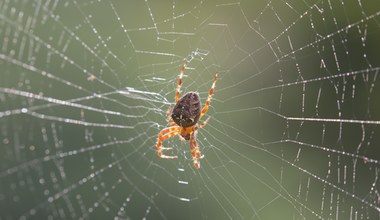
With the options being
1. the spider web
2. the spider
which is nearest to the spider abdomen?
the spider

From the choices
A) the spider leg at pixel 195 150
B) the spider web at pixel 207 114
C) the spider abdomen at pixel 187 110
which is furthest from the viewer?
the spider web at pixel 207 114

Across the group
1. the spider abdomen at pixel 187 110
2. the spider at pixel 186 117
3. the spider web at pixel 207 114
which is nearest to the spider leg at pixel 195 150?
the spider at pixel 186 117

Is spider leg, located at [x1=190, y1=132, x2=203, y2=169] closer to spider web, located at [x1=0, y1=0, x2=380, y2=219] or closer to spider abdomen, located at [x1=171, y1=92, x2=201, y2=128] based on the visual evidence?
spider abdomen, located at [x1=171, y1=92, x2=201, y2=128]

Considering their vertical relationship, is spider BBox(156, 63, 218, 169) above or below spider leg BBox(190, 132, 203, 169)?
above

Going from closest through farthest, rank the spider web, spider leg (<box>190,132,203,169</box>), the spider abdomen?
the spider abdomen
spider leg (<box>190,132,203,169</box>)
the spider web

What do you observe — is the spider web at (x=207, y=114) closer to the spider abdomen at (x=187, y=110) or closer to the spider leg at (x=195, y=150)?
the spider leg at (x=195, y=150)

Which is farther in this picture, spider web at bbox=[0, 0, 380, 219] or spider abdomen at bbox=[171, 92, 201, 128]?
spider web at bbox=[0, 0, 380, 219]

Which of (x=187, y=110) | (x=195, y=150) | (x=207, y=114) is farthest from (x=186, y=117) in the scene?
(x=207, y=114)

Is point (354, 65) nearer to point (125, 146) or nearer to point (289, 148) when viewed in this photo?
point (289, 148)
